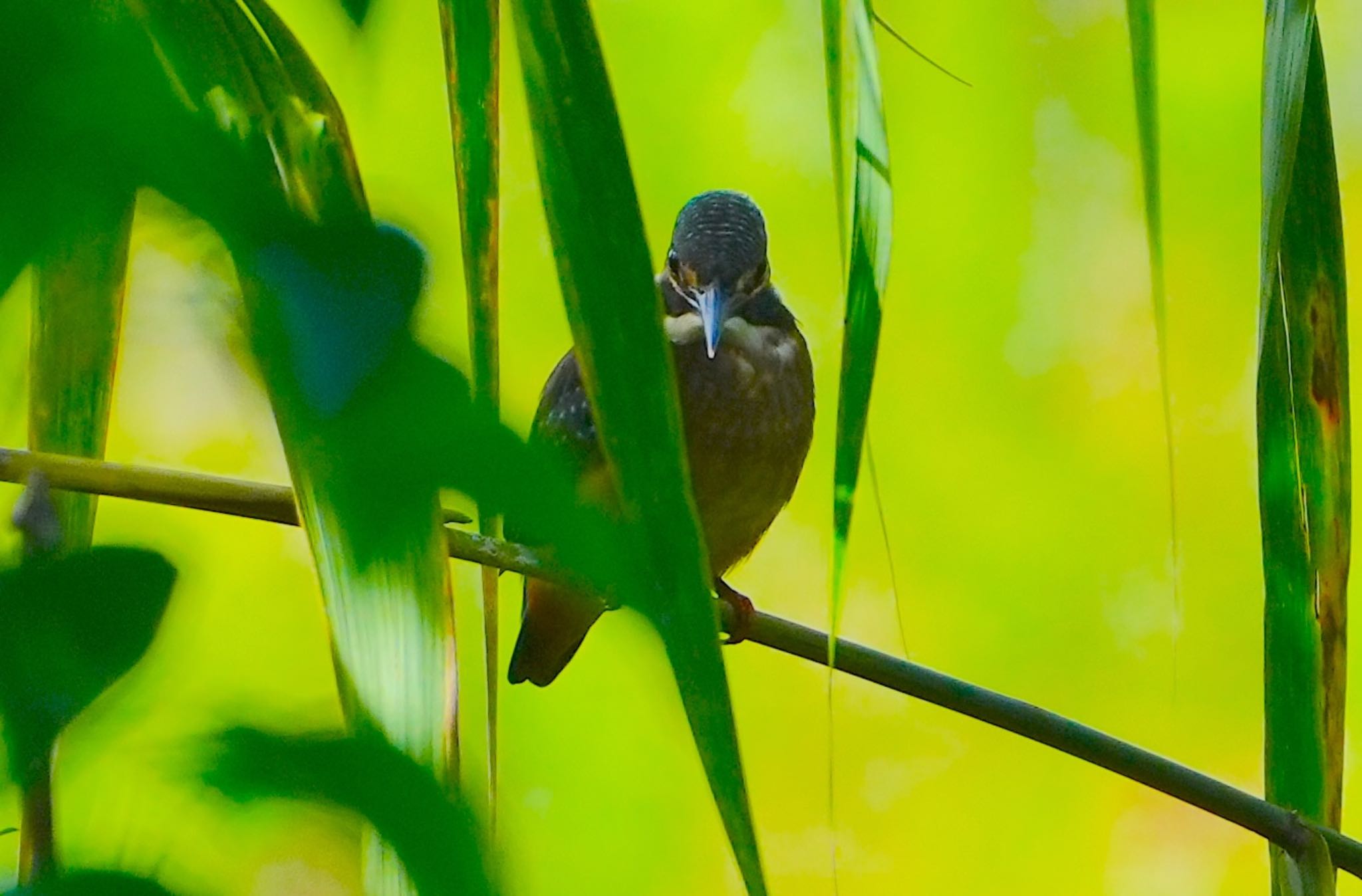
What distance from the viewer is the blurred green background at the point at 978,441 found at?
102 inches

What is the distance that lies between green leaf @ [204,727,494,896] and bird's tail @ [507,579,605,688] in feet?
4.77

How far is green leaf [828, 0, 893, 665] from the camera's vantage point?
0.58m

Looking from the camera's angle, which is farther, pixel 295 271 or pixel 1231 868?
pixel 1231 868

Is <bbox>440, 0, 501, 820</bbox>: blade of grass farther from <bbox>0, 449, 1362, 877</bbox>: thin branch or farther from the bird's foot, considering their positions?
the bird's foot

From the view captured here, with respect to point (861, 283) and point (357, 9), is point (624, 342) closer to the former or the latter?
point (357, 9)

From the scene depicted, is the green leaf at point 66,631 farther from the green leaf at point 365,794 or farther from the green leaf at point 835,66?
the green leaf at point 835,66

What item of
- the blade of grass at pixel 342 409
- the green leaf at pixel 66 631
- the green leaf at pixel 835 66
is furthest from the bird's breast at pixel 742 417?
the green leaf at pixel 66 631

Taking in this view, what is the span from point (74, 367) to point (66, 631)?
0.28 meters

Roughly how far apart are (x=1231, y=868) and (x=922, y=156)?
1367mm

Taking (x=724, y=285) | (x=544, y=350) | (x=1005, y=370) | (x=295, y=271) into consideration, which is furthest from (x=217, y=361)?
(x=1005, y=370)

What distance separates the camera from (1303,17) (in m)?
0.56

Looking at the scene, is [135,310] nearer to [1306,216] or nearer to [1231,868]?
[1306,216]

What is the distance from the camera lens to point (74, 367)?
0.52m

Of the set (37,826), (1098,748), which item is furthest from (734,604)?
(37,826)
